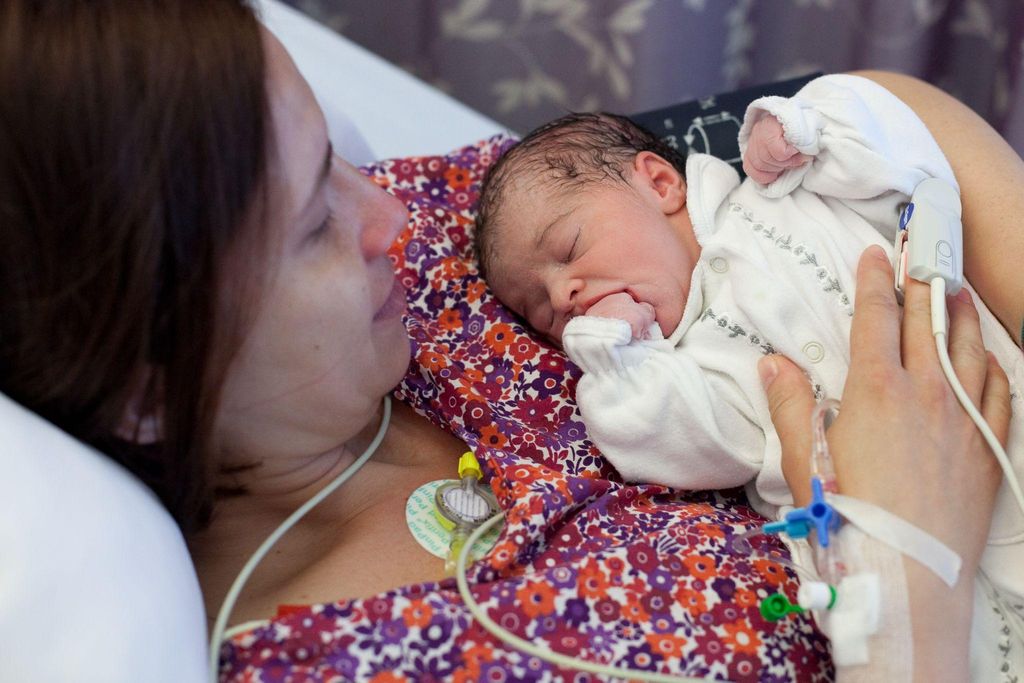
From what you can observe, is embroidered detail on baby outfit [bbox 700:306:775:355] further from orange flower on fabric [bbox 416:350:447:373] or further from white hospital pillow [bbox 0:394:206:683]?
white hospital pillow [bbox 0:394:206:683]

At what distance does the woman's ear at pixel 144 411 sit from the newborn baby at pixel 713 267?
18.8 inches

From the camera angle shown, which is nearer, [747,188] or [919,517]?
[919,517]

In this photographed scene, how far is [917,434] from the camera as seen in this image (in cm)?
98

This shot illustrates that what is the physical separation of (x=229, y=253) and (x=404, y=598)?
0.35m

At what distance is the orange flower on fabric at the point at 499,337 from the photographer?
1329 mm

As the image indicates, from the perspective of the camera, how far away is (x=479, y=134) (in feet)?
6.14

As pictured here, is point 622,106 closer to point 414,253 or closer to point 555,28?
point 555,28

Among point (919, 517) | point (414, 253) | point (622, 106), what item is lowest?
point (622, 106)

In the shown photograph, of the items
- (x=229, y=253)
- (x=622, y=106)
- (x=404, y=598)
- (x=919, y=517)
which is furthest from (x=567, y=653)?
(x=622, y=106)

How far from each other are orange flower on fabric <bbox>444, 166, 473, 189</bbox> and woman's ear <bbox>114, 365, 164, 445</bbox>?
76 centimetres

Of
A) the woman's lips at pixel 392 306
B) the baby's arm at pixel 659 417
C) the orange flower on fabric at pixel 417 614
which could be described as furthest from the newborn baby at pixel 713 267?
the orange flower on fabric at pixel 417 614

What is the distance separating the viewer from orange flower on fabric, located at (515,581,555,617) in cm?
96

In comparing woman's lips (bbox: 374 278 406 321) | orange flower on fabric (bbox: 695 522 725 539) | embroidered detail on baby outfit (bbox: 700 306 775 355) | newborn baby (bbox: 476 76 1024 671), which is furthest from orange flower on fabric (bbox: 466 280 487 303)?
orange flower on fabric (bbox: 695 522 725 539)

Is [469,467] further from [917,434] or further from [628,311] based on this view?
[917,434]
